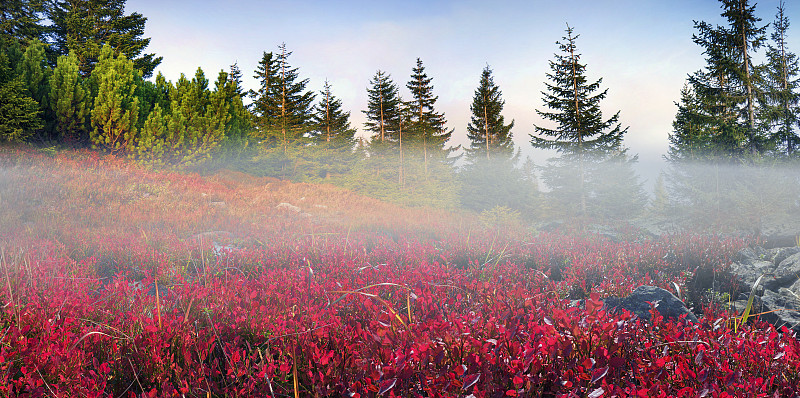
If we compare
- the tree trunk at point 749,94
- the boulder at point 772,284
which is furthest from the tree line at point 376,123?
the boulder at point 772,284

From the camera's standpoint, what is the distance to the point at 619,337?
6.59ft

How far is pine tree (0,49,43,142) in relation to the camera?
1675 cm

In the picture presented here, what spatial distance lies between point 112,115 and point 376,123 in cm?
2032

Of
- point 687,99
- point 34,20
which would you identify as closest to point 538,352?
point 687,99

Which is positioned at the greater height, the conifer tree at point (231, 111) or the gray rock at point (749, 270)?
the conifer tree at point (231, 111)

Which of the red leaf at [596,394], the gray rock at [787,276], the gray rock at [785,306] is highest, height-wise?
the red leaf at [596,394]

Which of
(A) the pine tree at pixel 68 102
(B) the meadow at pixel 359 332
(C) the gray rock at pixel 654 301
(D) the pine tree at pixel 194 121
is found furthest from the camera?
(D) the pine tree at pixel 194 121

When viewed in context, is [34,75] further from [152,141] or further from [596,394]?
[596,394]

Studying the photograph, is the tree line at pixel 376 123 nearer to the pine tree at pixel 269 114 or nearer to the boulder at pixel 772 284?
the pine tree at pixel 269 114

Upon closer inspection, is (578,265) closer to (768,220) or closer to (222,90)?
(768,220)

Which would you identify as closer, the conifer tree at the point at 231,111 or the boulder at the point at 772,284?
the boulder at the point at 772,284

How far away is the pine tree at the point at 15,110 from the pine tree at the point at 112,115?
7.40 feet

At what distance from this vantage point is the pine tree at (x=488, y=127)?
103 feet

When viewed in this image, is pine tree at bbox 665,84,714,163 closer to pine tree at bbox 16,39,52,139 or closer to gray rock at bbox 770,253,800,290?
gray rock at bbox 770,253,800,290
